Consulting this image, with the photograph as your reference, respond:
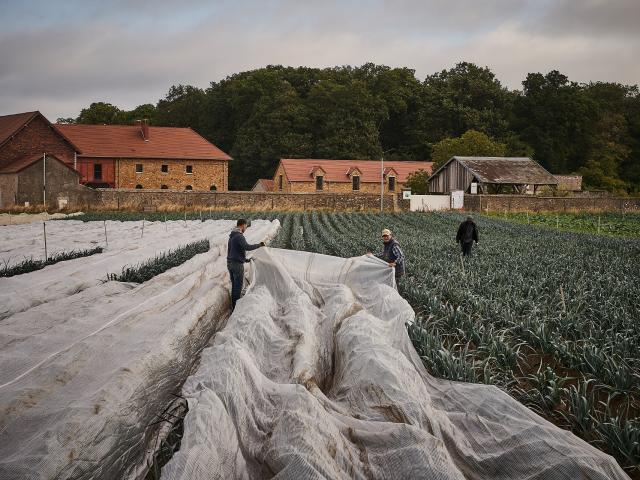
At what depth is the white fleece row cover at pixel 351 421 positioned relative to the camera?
11.2 ft

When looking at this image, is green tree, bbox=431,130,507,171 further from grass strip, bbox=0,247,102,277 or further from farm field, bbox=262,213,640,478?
grass strip, bbox=0,247,102,277

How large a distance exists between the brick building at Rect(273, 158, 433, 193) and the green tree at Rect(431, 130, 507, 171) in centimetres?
525

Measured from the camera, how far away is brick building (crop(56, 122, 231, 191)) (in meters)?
47.3

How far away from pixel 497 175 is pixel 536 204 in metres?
3.89

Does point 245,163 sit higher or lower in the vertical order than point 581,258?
higher

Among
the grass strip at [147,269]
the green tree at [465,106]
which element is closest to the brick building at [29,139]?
the grass strip at [147,269]

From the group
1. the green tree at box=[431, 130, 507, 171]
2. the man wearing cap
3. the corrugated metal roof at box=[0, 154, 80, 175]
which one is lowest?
the man wearing cap

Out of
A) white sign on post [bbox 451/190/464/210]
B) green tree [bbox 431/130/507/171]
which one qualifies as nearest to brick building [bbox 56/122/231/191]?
green tree [bbox 431/130/507/171]

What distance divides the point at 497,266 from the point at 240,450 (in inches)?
403

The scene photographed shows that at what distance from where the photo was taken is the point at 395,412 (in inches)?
171

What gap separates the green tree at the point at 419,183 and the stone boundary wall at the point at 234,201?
6.64 m

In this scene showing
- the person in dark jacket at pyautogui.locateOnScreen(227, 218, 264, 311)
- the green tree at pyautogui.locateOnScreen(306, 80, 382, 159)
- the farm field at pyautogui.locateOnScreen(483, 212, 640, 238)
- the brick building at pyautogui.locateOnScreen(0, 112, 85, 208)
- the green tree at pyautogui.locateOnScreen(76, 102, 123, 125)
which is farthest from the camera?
the green tree at pyautogui.locateOnScreen(76, 102, 123, 125)

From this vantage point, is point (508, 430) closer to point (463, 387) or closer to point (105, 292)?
point (463, 387)

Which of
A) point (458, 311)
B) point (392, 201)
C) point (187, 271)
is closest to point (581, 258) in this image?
point (458, 311)
